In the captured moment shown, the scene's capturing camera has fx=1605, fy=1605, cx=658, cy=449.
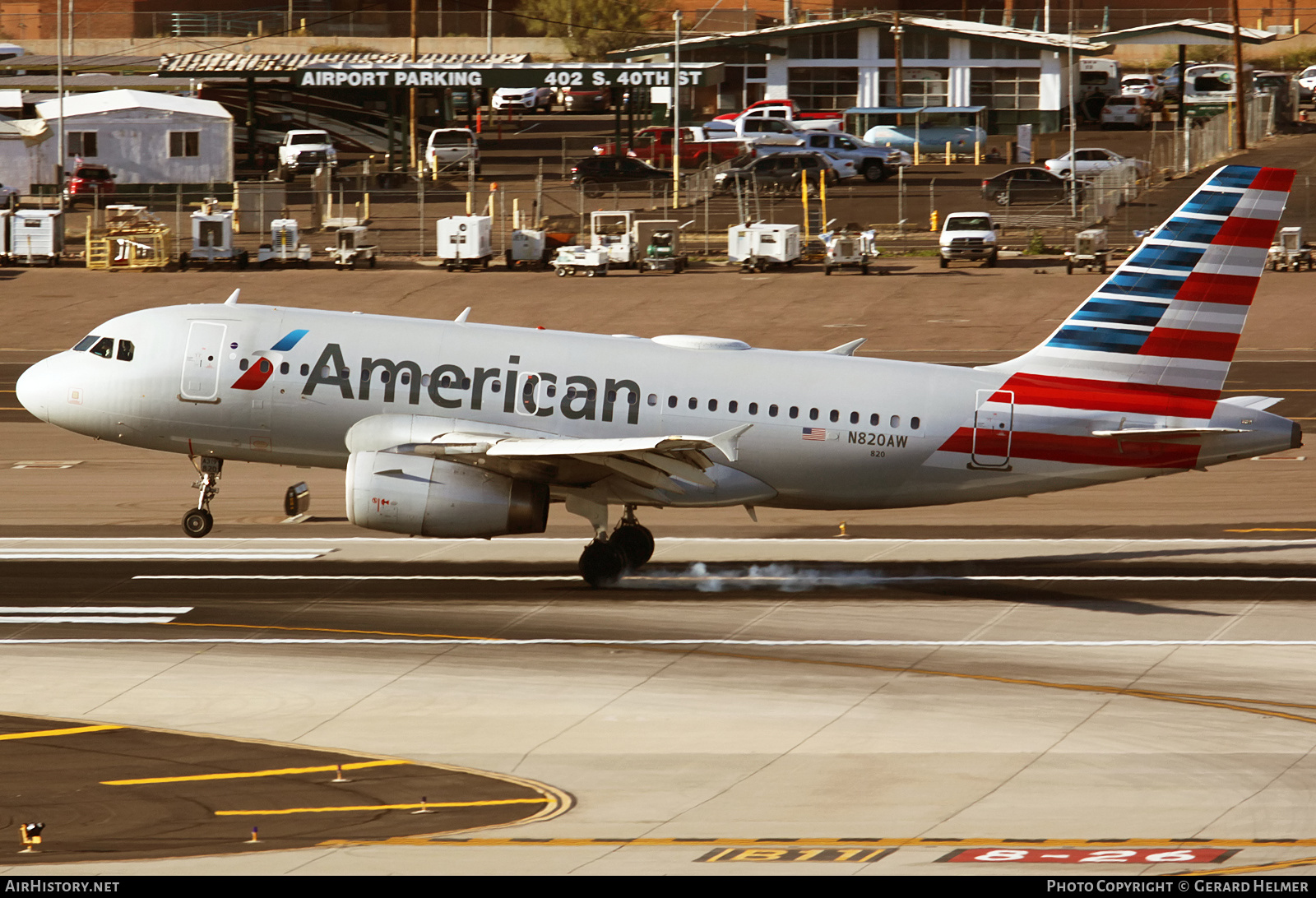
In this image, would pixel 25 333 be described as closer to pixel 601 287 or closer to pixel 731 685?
pixel 601 287

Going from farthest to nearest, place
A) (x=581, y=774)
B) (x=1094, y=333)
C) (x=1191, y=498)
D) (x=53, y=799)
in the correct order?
1. (x=1191, y=498)
2. (x=1094, y=333)
3. (x=581, y=774)
4. (x=53, y=799)

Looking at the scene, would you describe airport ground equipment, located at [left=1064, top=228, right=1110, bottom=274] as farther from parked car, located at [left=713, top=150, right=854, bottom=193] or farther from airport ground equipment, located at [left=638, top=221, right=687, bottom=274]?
parked car, located at [left=713, top=150, right=854, bottom=193]

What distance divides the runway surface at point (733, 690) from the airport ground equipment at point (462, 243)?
4152cm

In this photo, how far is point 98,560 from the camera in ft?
120

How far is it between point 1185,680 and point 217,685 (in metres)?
16.6

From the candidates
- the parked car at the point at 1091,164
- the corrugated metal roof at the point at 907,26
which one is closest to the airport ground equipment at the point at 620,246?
the parked car at the point at 1091,164

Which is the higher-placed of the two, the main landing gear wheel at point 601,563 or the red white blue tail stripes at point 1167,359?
the red white blue tail stripes at point 1167,359

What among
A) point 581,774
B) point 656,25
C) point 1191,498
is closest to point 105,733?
point 581,774

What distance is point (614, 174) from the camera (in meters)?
99.9

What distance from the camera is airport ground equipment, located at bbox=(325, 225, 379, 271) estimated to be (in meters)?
78.9

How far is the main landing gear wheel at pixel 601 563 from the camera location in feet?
112

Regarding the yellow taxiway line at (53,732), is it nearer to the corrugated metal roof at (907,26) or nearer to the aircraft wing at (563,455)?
the aircraft wing at (563,455)

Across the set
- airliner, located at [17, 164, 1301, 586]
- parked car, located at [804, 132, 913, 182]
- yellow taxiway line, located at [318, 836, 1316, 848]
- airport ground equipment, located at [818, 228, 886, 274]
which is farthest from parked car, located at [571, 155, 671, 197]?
yellow taxiway line, located at [318, 836, 1316, 848]

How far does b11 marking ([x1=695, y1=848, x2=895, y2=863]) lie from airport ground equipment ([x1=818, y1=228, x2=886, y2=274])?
59.6m
